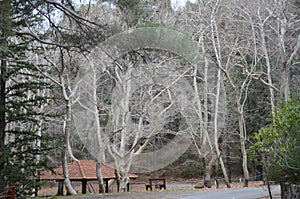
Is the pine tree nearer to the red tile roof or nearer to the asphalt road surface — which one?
the asphalt road surface

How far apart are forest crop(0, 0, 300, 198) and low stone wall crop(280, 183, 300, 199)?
185mm

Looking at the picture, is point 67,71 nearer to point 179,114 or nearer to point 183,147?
point 179,114

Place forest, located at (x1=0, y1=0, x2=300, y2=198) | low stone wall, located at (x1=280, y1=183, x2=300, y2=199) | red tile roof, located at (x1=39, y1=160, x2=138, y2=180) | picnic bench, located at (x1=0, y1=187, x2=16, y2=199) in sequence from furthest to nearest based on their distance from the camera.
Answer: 1. red tile roof, located at (x1=39, y1=160, x2=138, y2=180)
2. forest, located at (x1=0, y1=0, x2=300, y2=198)
3. picnic bench, located at (x1=0, y1=187, x2=16, y2=199)
4. low stone wall, located at (x1=280, y1=183, x2=300, y2=199)

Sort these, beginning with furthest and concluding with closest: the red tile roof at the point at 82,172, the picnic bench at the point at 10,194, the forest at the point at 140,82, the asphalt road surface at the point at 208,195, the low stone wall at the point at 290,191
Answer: the red tile roof at the point at 82,172 < the asphalt road surface at the point at 208,195 < the forest at the point at 140,82 < the picnic bench at the point at 10,194 < the low stone wall at the point at 290,191

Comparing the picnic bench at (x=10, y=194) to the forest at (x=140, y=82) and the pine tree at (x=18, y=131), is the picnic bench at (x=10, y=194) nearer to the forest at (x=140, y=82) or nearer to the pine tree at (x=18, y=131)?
the forest at (x=140, y=82)

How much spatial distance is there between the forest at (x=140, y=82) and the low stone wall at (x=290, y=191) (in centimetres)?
18

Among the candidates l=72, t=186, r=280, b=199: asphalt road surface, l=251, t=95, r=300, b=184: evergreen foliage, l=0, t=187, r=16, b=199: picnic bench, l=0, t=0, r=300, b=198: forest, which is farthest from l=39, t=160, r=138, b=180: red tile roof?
l=251, t=95, r=300, b=184: evergreen foliage

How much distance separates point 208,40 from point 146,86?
455 centimetres

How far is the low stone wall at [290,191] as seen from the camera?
573cm

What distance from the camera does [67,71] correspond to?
16344 mm

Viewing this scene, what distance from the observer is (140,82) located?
17.8 m

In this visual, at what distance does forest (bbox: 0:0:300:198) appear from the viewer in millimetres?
8742

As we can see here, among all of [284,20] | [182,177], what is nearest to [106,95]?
[284,20]

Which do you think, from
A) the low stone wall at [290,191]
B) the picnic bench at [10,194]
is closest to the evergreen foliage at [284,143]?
the low stone wall at [290,191]
